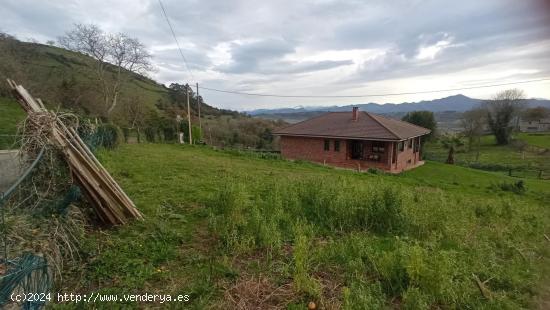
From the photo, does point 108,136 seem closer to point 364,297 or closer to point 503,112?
point 364,297

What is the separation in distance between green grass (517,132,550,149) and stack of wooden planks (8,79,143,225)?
49.3 metres

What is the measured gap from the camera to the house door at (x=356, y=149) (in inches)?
859

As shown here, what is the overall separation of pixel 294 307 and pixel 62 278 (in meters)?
2.19

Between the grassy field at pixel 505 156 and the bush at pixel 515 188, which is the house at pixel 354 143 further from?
the grassy field at pixel 505 156

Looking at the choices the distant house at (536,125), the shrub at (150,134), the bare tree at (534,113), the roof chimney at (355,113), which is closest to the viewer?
the shrub at (150,134)

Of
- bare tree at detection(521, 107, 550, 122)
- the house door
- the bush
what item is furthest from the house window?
bare tree at detection(521, 107, 550, 122)

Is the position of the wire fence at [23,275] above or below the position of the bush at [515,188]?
above

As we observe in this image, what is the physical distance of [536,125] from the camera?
49.8 metres

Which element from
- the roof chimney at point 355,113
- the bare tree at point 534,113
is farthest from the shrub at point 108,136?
the bare tree at point 534,113

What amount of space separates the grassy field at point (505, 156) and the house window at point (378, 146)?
14.9 m

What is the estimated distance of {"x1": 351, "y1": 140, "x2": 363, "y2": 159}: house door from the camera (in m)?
21.8

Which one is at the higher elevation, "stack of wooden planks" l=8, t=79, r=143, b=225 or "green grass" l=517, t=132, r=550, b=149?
"stack of wooden planks" l=8, t=79, r=143, b=225

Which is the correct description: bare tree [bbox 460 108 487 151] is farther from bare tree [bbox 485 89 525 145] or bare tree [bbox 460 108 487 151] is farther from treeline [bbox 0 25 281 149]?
treeline [bbox 0 25 281 149]

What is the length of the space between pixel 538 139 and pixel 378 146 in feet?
122
